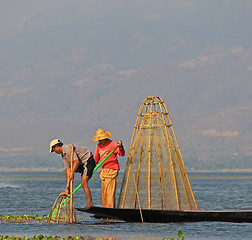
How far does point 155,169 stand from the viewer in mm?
16938

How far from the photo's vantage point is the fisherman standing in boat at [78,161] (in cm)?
1488

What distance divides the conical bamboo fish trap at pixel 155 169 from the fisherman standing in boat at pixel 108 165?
0.89 meters

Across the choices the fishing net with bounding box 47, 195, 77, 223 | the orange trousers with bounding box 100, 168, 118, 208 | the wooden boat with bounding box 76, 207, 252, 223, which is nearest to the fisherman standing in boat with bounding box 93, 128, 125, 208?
the orange trousers with bounding box 100, 168, 118, 208

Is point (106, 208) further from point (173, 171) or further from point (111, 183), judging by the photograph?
point (173, 171)

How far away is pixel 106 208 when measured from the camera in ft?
49.3

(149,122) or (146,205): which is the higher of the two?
(149,122)

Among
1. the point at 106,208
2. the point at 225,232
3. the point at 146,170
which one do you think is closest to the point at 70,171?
the point at 106,208

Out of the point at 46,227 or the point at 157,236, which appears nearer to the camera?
the point at 157,236

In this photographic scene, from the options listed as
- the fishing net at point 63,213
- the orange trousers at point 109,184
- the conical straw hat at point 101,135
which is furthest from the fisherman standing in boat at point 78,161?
the orange trousers at point 109,184

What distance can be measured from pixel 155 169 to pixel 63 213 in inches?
112

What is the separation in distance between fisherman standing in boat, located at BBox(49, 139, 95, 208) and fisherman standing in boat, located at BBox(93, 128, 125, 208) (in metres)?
0.62

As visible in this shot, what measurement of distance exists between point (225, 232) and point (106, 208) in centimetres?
294

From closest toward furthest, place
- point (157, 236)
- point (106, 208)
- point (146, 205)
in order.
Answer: point (157, 236) → point (106, 208) → point (146, 205)

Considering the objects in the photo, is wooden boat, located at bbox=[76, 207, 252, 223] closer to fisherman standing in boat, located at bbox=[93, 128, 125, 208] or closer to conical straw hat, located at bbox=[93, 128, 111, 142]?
fisherman standing in boat, located at bbox=[93, 128, 125, 208]
